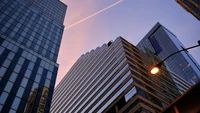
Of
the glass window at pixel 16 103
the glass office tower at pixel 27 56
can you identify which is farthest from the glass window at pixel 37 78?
the glass window at pixel 16 103

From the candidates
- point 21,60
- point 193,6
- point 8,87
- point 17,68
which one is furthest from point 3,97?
point 193,6

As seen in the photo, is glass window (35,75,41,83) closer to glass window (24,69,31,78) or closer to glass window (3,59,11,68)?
glass window (24,69,31,78)

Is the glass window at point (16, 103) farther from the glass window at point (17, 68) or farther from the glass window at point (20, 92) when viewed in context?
the glass window at point (17, 68)

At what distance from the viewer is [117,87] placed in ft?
173

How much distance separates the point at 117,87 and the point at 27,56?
25332 mm

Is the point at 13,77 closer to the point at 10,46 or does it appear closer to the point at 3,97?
the point at 3,97

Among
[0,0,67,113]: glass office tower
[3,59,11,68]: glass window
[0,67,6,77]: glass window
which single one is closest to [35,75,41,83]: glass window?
[0,0,67,113]: glass office tower

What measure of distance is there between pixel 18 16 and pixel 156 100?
4427 cm

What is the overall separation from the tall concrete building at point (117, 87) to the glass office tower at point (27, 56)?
18307 mm

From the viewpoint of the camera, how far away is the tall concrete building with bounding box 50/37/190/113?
149 feet

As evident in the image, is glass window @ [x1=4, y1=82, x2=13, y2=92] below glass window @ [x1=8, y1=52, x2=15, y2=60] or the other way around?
below

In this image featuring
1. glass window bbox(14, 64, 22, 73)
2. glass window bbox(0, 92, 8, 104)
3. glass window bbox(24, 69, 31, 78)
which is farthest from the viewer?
glass window bbox(24, 69, 31, 78)

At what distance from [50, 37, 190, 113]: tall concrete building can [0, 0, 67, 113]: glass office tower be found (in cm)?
1831

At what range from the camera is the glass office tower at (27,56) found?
31.2m
